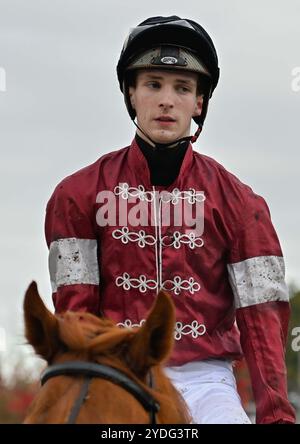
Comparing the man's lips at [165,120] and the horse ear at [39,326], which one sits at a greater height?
the man's lips at [165,120]

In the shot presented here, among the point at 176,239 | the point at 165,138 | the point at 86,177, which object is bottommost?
the point at 176,239

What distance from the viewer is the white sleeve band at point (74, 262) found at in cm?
534

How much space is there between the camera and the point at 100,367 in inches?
147

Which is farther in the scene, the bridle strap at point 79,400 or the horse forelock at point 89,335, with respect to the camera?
the horse forelock at point 89,335

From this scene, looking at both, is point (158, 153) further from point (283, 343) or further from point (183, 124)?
point (283, 343)

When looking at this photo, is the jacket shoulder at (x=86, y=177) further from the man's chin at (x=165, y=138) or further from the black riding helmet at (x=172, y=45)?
the black riding helmet at (x=172, y=45)

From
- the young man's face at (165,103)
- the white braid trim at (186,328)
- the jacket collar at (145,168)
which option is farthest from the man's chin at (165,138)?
the white braid trim at (186,328)

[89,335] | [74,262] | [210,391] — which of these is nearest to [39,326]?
[89,335]

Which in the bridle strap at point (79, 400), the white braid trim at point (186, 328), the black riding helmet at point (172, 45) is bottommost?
the bridle strap at point (79, 400)

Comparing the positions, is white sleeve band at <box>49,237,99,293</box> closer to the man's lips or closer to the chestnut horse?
the man's lips

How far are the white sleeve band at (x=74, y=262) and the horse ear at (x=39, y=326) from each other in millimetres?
1370

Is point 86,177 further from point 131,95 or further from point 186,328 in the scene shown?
point 186,328

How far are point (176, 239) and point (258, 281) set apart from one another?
459 millimetres

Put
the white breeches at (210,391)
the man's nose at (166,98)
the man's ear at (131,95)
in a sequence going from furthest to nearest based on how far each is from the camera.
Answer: the man's ear at (131,95)
the man's nose at (166,98)
the white breeches at (210,391)
